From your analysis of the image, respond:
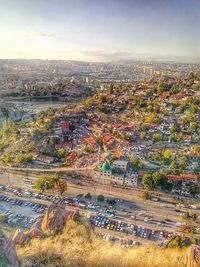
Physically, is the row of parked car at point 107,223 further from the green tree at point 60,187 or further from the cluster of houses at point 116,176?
the cluster of houses at point 116,176

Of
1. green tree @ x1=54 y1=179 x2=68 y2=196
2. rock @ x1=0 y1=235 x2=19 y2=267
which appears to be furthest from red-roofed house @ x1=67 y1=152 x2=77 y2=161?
rock @ x1=0 y1=235 x2=19 y2=267

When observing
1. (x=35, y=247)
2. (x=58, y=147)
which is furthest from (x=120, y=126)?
(x=35, y=247)

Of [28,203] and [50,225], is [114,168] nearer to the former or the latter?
[28,203]

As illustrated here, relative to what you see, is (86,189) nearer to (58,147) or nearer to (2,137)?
(58,147)

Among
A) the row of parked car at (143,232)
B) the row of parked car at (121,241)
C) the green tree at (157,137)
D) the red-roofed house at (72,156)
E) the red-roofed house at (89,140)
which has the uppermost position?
the green tree at (157,137)

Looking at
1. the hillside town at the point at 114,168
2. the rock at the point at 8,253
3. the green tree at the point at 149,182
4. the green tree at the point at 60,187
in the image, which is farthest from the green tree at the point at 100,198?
the rock at the point at 8,253

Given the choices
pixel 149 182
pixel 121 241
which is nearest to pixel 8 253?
pixel 121 241

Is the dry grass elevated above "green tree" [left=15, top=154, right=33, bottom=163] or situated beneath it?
elevated above

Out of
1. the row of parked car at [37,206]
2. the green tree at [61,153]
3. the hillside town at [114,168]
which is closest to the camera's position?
the hillside town at [114,168]

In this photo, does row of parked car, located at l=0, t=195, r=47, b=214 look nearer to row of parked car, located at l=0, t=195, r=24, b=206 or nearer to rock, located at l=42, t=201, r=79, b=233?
row of parked car, located at l=0, t=195, r=24, b=206
